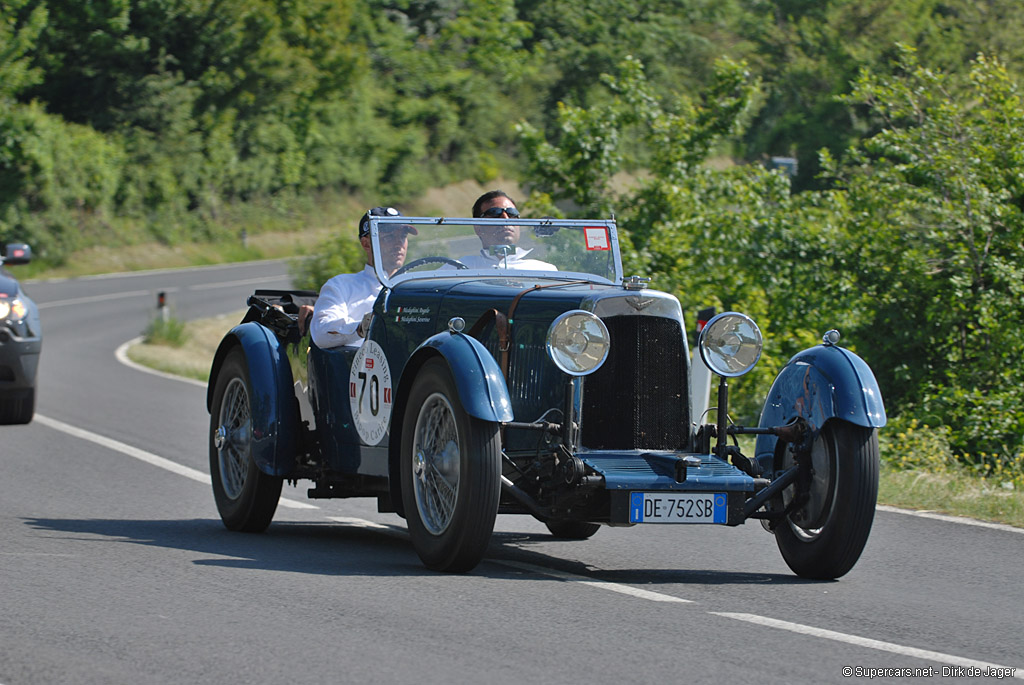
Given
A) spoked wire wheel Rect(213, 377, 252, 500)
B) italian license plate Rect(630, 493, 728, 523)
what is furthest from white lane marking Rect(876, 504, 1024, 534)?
spoked wire wheel Rect(213, 377, 252, 500)

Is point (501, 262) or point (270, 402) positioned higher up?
point (501, 262)

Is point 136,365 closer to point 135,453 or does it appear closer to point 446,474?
point 135,453

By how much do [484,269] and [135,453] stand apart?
17.4 ft

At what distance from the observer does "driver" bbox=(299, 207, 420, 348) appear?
7.97 meters

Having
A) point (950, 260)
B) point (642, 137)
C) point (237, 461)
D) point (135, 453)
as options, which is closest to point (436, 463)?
point (237, 461)

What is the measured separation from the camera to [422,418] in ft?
22.4

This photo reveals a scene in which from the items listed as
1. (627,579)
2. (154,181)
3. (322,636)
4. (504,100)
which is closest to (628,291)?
(627,579)

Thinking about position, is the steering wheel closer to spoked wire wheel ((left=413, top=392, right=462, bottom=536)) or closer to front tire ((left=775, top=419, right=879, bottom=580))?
spoked wire wheel ((left=413, top=392, right=462, bottom=536))

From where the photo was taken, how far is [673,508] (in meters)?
6.39

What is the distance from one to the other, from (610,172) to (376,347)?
15501mm

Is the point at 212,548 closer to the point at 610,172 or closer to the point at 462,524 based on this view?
the point at 462,524

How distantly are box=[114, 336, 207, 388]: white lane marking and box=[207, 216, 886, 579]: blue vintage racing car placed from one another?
12.4 m

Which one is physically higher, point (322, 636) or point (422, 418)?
point (422, 418)

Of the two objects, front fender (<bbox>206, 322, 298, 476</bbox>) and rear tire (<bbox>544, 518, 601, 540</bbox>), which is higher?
front fender (<bbox>206, 322, 298, 476</bbox>)
